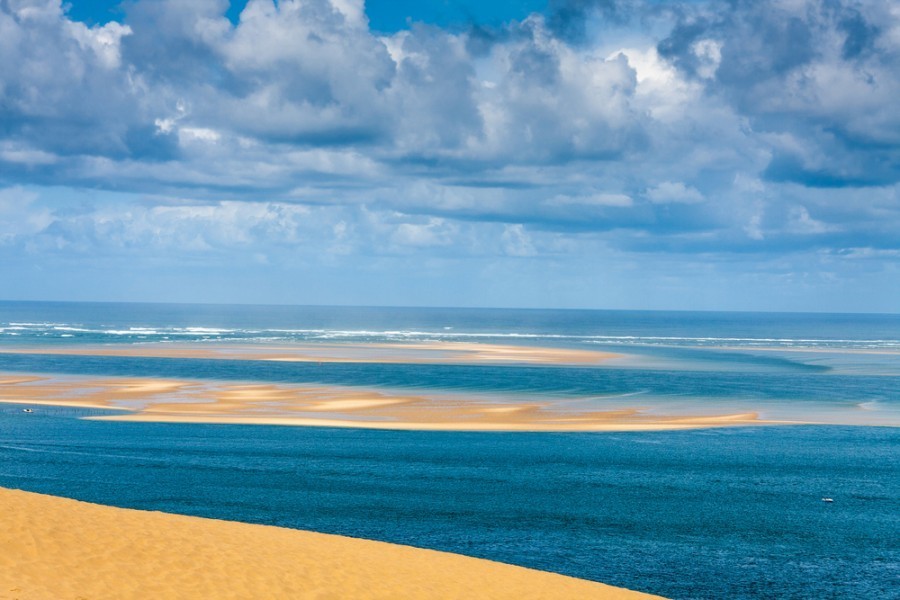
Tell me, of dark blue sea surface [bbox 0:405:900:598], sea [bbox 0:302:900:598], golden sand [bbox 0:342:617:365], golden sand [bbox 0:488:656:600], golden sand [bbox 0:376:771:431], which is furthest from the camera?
golden sand [bbox 0:342:617:365]

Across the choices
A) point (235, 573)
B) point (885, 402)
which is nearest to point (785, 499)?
point (235, 573)

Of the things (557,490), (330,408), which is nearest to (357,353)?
(330,408)

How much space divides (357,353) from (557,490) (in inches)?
3447

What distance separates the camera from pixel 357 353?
123 m

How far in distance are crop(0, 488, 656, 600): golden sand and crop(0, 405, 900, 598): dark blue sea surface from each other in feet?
13.7

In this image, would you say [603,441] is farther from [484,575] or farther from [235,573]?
[235,573]

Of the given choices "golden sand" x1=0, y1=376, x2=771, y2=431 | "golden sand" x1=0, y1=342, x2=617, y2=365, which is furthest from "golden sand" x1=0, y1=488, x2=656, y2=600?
"golden sand" x1=0, y1=342, x2=617, y2=365

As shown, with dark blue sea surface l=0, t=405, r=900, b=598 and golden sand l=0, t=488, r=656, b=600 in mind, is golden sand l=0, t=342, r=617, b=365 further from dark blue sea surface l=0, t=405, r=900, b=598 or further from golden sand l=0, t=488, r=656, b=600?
golden sand l=0, t=488, r=656, b=600

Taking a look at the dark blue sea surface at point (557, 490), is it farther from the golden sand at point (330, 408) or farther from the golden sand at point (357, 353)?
the golden sand at point (357, 353)

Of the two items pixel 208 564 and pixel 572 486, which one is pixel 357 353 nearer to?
pixel 572 486

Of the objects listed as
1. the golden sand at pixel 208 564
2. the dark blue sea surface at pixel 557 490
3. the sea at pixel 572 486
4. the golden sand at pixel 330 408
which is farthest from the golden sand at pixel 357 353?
the golden sand at pixel 208 564

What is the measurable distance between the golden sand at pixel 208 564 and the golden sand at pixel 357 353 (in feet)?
273

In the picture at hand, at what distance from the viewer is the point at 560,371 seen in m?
97.3

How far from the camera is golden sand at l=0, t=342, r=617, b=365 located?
11150 centimetres
